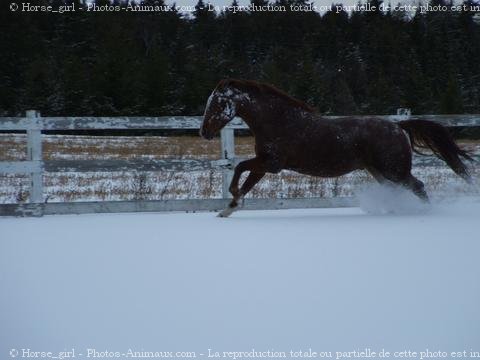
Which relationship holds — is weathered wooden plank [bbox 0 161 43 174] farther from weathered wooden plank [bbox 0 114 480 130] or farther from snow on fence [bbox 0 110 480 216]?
weathered wooden plank [bbox 0 114 480 130]

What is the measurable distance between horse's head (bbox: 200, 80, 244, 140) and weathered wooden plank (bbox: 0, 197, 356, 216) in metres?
0.90

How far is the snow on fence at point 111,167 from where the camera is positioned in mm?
5961

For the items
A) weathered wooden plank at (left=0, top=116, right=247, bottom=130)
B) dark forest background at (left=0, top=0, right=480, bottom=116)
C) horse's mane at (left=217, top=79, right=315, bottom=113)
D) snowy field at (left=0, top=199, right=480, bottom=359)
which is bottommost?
snowy field at (left=0, top=199, right=480, bottom=359)

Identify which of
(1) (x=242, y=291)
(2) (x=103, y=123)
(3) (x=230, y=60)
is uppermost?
(3) (x=230, y=60)

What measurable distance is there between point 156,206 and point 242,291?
3885mm

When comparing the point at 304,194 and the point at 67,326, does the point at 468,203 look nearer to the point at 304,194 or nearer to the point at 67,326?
the point at 304,194

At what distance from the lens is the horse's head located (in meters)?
5.78

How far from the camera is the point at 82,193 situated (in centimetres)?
801

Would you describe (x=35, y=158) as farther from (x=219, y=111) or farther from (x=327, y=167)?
(x=327, y=167)

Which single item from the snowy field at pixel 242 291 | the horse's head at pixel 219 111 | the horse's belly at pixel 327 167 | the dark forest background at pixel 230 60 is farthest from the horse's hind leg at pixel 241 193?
the dark forest background at pixel 230 60

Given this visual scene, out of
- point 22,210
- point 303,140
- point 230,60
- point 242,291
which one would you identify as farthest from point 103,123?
point 230,60

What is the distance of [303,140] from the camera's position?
5.71m

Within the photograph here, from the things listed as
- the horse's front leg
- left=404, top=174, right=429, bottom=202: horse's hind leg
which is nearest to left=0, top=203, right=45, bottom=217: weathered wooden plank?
the horse's front leg

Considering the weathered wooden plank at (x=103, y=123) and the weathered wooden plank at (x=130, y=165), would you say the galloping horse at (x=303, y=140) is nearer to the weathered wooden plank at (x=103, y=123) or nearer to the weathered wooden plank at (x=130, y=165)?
the weathered wooden plank at (x=103, y=123)
